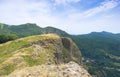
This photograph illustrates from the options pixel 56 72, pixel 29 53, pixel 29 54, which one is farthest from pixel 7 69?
pixel 56 72

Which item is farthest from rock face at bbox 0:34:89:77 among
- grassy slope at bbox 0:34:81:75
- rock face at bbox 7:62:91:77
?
rock face at bbox 7:62:91:77

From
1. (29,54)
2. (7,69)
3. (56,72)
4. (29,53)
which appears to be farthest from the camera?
(29,53)

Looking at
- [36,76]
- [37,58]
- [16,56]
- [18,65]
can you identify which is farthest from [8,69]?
[36,76]

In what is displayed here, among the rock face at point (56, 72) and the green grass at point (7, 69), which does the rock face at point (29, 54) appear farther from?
the rock face at point (56, 72)

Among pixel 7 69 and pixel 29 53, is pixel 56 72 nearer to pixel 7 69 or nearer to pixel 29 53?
pixel 7 69

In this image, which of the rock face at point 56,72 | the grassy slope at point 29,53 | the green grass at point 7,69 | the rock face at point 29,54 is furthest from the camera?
the grassy slope at point 29,53

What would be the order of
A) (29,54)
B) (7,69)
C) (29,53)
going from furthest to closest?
(29,53), (29,54), (7,69)

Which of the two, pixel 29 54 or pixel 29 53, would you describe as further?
pixel 29 53

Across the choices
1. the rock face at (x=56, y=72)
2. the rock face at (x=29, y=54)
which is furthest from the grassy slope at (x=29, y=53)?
the rock face at (x=56, y=72)

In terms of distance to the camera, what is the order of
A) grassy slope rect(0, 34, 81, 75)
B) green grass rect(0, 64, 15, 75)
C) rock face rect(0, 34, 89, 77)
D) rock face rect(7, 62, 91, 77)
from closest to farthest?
rock face rect(7, 62, 91, 77), green grass rect(0, 64, 15, 75), rock face rect(0, 34, 89, 77), grassy slope rect(0, 34, 81, 75)

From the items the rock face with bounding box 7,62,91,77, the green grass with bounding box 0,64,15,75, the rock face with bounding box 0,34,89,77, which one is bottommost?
the green grass with bounding box 0,64,15,75

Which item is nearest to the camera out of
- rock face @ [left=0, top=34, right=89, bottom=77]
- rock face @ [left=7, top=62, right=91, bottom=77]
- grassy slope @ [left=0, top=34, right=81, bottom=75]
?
rock face @ [left=7, top=62, right=91, bottom=77]

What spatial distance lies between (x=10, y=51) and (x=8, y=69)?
19037mm

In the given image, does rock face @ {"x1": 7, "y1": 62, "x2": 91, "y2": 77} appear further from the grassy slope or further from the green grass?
the green grass
